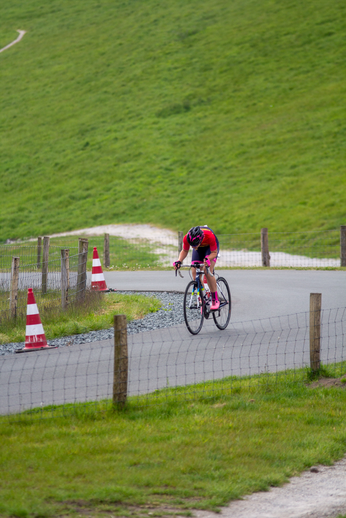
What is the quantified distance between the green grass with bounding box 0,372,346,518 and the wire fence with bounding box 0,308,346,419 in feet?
0.78

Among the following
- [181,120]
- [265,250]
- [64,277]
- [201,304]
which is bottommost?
[201,304]

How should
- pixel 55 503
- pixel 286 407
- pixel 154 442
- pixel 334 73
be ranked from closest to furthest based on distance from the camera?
pixel 55 503, pixel 154 442, pixel 286 407, pixel 334 73

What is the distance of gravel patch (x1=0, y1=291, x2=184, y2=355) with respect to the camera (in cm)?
1086

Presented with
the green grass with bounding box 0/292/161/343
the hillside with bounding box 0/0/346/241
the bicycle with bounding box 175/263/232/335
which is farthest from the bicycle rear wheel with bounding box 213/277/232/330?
the hillside with bounding box 0/0/346/241

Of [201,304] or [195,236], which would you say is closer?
[195,236]

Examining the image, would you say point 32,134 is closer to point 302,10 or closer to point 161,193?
point 161,193

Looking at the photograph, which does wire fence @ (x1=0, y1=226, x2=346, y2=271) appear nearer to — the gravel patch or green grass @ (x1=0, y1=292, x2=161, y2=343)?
green grass @ (x1=0, y1=292, x2=161, y2=343)

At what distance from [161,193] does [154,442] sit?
36687 mm

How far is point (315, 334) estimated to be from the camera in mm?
7977

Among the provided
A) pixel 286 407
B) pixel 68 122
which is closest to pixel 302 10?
pixel 68 122

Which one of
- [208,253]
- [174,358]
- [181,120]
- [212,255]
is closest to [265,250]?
[208,253]

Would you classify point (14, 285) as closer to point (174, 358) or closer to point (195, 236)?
point (195, 236)

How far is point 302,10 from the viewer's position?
2356 inches

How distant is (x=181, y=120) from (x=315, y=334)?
44250 mm
